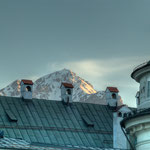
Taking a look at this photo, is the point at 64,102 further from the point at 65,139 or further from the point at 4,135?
the point at 4,135

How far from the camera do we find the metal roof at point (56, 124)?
56906 mm

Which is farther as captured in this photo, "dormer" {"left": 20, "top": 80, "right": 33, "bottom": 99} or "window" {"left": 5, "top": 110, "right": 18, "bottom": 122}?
"dormer" {"left": 20, "top": 80, "right": 33, "bottom": 99}

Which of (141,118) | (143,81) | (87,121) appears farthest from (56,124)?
(141,118)

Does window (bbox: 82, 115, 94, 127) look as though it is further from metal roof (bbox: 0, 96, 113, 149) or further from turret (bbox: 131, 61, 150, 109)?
turret (bbox: 131, 61, 150, 109)

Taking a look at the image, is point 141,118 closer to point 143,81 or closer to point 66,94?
point 143,81

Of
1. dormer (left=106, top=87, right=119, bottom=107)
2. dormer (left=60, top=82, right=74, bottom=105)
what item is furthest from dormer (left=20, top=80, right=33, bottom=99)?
dormer (left=106, top=87, right=119, bottom=107)

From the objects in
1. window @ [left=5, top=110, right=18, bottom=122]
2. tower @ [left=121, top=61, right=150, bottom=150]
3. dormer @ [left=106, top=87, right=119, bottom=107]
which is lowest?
tower @ [left=121, top=61, right=150, bottom=150]

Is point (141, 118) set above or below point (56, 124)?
below

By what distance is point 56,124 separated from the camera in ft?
198

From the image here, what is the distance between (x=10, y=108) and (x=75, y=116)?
26.6 ft

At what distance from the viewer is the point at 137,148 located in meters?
43.9

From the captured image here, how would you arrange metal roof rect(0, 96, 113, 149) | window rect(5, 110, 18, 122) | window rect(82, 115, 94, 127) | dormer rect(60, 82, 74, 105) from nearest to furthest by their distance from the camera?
metal roof rect(0, 96, 113, 149)
window rect(5, 110, 18, 122)
window rect(82, 115, 94, 127)
dormer rect(60, 82, 74, 105)

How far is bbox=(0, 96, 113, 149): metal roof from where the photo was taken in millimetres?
56906

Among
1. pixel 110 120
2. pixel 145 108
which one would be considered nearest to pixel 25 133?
pixel 110 120
